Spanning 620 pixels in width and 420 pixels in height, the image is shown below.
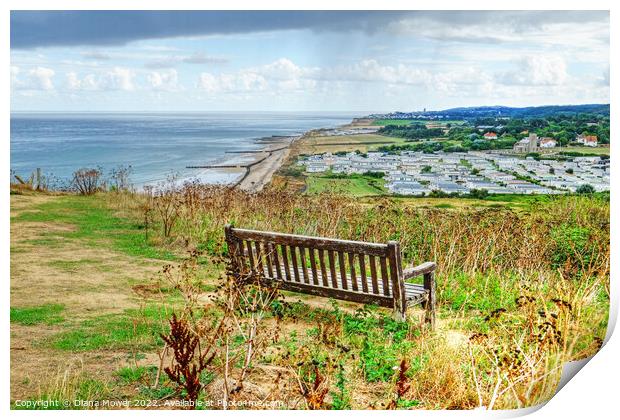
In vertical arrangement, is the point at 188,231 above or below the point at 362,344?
above

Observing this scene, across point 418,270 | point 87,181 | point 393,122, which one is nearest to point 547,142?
point 393,122

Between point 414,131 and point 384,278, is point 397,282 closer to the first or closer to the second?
point 384,278

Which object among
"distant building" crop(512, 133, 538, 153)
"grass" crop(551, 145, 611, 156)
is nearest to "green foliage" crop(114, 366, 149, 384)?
"distant building" crop(512, 133, 538, 153)

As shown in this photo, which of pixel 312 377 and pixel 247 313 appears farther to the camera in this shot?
pixel 247 313

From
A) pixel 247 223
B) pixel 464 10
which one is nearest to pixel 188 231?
pixel 247 223

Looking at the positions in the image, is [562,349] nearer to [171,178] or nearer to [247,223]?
[247,223]
